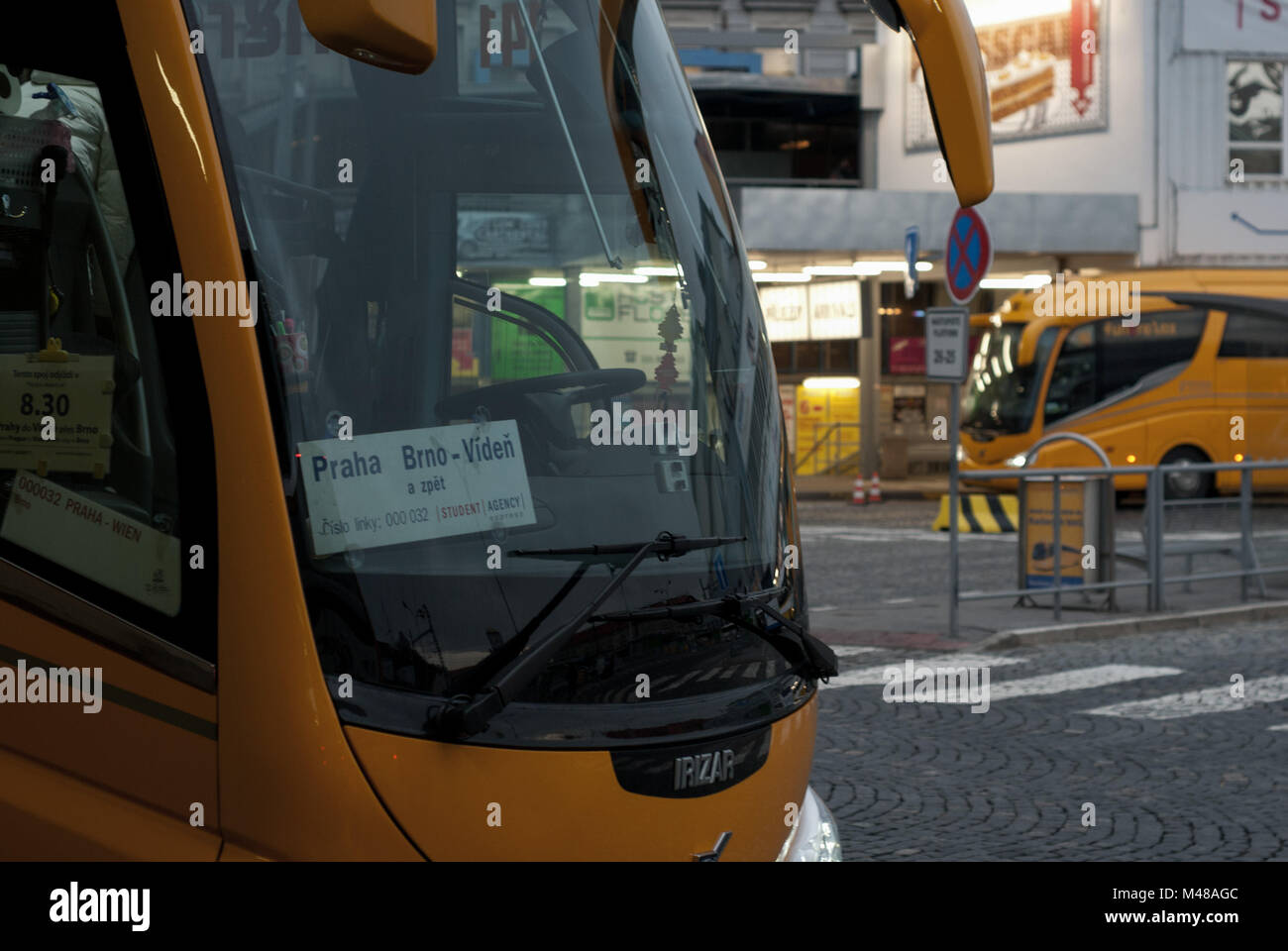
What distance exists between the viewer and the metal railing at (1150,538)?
12508 millimetres

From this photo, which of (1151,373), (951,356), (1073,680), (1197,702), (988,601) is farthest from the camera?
A: (1151,373)

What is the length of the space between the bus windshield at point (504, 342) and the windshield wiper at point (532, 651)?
0.02 m

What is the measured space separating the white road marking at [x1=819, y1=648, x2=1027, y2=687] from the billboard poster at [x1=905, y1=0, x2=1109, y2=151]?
63.5 feet

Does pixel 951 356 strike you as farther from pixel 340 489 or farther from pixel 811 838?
pixel 340 489

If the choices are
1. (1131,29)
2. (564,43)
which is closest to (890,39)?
(1131,29)

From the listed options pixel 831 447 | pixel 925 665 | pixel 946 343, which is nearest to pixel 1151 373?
pixel 831 447

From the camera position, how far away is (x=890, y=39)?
3325cm

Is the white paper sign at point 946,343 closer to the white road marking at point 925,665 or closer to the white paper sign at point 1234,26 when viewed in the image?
the white road marking at point 925,665

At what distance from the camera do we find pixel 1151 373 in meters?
26.9

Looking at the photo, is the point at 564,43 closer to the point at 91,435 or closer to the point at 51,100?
the point at 51,100

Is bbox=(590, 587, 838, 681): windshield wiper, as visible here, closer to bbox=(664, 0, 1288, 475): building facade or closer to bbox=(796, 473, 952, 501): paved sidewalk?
bbox=(664, 0, 1288, 475): building facade

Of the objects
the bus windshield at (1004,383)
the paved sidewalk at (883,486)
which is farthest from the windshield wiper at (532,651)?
the bus windshield at (1004,383)

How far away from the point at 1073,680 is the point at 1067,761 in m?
2.40
